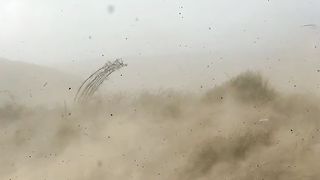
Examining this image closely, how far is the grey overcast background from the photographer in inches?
162

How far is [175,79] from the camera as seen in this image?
4145 millimetres

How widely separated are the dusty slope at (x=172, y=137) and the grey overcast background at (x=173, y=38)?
6.5 inches

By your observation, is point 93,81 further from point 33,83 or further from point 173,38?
point 173,38

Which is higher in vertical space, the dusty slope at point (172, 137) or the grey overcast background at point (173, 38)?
the grey overcast background at point (173, 38)

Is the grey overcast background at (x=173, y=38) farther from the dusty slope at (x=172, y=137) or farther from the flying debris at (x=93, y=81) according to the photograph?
the dusty slope at (x=172, y=137)

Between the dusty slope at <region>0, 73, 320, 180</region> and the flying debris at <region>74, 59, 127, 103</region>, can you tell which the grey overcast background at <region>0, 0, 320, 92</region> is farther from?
the dusty slope at <region>0, 73, 320, 180</region>

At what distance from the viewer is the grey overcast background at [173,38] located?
13.5 feet

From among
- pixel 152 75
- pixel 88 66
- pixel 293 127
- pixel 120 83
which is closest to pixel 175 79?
pixel 152 75

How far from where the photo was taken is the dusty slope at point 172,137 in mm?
3947

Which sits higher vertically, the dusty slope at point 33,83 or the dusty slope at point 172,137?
the dusty slope at point 33,83

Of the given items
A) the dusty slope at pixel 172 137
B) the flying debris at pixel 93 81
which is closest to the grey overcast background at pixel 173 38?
the flying debris at pixel 93 81

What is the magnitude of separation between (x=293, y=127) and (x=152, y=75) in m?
1.21

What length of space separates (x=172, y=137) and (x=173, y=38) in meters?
0.83

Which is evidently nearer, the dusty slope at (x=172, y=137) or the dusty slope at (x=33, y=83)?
the dusty slope at (x=172, y=137)
